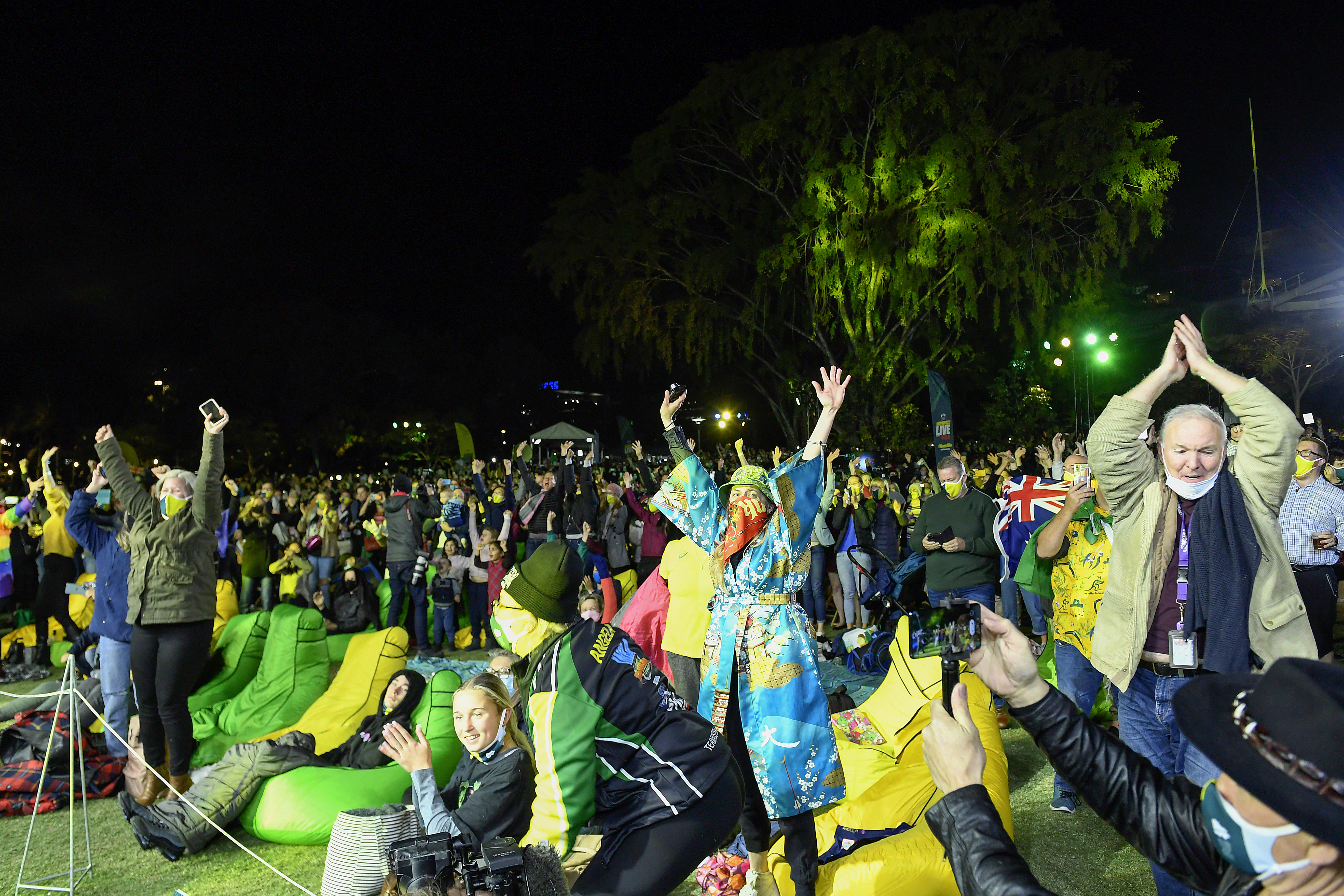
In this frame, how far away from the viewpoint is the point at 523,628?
2656 mm

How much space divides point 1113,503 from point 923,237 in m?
18.0

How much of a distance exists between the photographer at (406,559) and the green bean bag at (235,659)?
246cm

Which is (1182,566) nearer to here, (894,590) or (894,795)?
(894,795)

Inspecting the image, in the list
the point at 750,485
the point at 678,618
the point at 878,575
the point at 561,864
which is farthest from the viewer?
the point at 878,575

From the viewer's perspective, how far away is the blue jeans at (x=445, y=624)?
31.0ft

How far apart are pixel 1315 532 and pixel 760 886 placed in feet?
15.0

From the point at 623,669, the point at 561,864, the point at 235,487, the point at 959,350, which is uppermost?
the point at 959,350

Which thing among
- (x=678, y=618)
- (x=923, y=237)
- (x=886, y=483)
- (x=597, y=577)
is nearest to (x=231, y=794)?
(x=678, y=618)

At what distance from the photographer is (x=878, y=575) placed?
9.05 m

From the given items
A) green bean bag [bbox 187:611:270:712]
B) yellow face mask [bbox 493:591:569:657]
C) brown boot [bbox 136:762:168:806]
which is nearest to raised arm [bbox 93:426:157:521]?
brown boot [bbox 136:762:168:806]

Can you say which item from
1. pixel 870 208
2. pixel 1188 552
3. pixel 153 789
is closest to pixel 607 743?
pixel 1188 552

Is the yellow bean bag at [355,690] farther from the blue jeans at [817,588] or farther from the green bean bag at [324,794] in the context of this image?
the blue jeans at [817,588]

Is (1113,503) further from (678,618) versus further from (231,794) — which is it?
(231,794)

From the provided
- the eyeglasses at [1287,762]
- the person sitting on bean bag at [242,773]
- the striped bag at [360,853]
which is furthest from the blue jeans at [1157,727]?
the person sitting on bean bag at [242,773]
